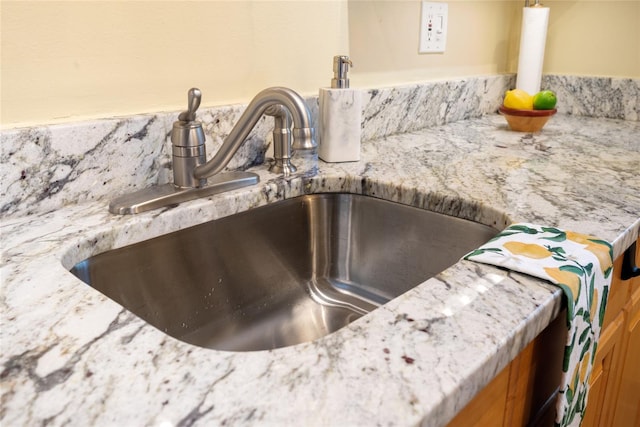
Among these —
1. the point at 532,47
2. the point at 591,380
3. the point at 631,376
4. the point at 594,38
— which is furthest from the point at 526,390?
the point at 594,38

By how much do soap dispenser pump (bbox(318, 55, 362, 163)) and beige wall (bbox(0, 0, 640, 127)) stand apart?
0.11 meters

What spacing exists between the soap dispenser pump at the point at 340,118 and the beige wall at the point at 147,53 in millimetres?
114

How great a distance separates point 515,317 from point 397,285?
1.49 ft

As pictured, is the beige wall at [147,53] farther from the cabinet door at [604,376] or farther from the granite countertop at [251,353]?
the cabinet door at [604,376]

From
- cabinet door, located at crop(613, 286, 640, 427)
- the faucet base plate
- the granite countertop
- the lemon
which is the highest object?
the lemon

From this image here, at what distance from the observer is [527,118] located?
4.77 feet

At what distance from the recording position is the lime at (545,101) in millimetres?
1435

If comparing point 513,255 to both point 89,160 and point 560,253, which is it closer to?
point 560,253

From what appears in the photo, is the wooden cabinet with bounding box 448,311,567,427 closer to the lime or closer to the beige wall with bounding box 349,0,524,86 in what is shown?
the beige wall with bounding box 349,0,524,86

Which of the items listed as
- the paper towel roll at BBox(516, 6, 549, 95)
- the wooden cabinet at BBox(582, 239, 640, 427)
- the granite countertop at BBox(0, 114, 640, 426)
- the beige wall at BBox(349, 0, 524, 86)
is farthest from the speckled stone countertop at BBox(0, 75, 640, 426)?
the paper towel roll at BBox(516, 6, 549, 95)

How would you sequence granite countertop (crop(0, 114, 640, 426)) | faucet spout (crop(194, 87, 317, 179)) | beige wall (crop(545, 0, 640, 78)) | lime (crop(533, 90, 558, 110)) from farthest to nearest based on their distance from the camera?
beige wall (crop(545, 0, 640, 78)) → lime (crop(533, 90, 558, 110)) → faucet spout (crop(194, 87, 317, 179)) → granite countertop (crop(0, 114, 640, 426))

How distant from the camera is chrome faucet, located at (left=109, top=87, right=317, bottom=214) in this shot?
0.78m

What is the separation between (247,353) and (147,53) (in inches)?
24.3

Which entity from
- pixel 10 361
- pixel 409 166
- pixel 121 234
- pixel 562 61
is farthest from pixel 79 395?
pixel 562 61
